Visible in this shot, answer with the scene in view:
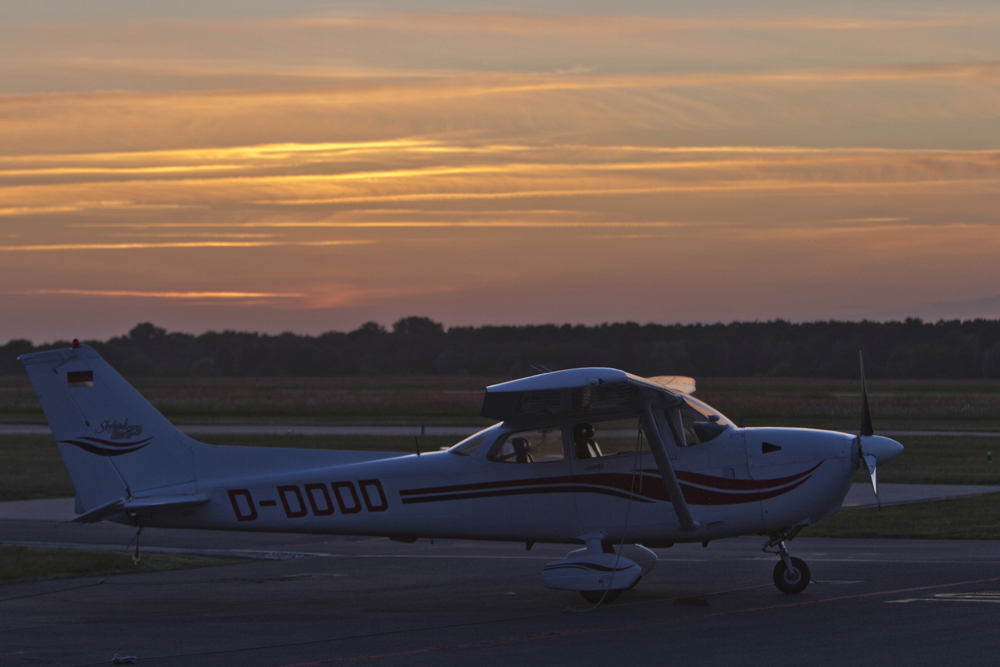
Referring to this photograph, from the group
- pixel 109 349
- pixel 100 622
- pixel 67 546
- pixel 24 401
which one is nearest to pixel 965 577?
pixel 100 622

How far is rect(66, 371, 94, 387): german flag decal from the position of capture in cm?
1224

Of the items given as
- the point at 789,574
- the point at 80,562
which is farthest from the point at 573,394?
the point at 80,562

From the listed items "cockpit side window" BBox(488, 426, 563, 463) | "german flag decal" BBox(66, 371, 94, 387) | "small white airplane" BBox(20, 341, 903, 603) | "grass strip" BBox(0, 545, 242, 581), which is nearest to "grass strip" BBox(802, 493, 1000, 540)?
"small white airplane" BBox(20, 341, 903, 603)

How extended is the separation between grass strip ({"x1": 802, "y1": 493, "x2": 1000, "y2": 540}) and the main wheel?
17.6ft

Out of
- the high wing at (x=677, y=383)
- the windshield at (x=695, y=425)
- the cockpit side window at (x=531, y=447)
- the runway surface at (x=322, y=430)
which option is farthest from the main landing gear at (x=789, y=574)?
the runway surface at (x=322, y=430)

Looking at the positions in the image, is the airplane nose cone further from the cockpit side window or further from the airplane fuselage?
the cockpit side window

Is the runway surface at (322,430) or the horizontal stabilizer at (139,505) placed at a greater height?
the horizontal stabilizer at (139,505)

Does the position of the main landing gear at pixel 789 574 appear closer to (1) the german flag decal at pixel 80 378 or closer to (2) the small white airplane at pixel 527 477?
(2) the small white airplane at pixel 527 477

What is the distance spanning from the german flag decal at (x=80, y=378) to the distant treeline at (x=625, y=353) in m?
101

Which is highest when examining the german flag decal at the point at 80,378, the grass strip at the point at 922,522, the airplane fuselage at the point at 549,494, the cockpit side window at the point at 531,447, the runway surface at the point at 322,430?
the german flag decal at the point at 80,378

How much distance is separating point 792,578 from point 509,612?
298cm

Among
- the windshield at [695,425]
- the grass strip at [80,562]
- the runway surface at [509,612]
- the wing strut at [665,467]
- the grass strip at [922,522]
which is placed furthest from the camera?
the grass strip at [922,522]

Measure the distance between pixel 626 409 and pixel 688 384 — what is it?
188 centimetres

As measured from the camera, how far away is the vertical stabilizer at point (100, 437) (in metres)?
12.2
